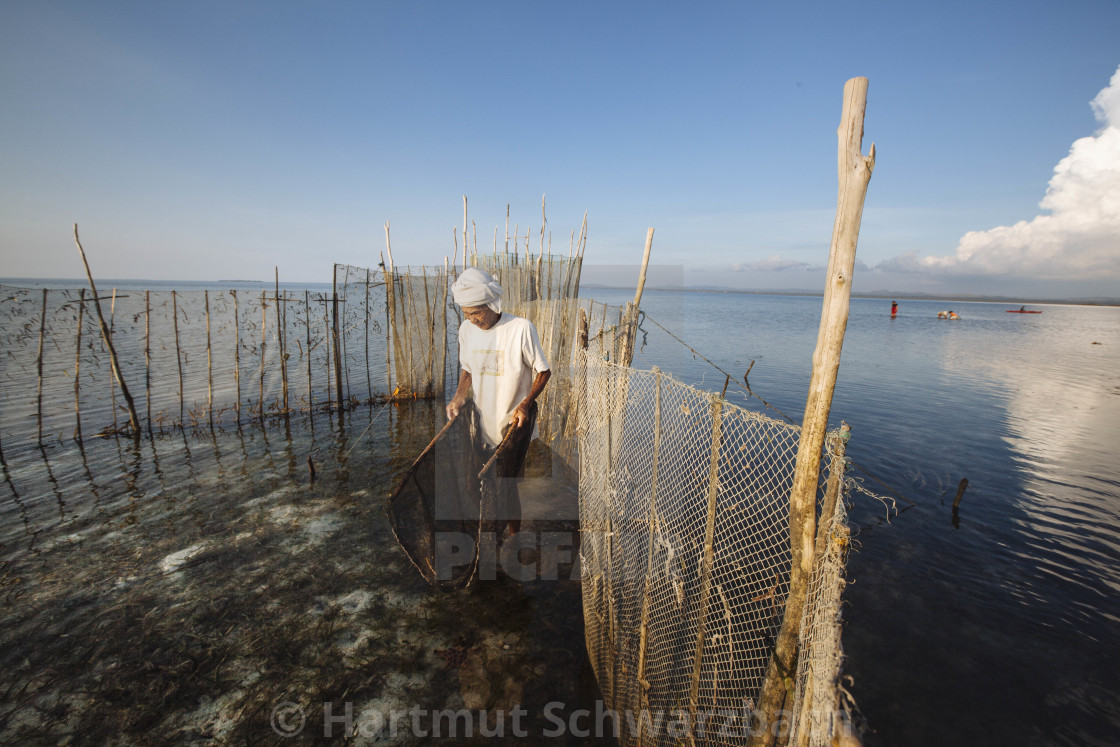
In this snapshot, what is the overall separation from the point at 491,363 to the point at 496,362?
5 cm

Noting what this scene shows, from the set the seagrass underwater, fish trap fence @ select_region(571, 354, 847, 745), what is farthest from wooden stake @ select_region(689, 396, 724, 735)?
the seagrass underwater

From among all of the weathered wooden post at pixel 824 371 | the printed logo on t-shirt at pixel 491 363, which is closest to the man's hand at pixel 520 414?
the printed logo on t-shirt at pixel 491 363

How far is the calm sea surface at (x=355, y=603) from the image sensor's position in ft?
8.73

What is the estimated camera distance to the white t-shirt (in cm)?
322

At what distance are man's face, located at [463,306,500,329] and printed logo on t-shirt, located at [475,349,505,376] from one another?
0.20 meters

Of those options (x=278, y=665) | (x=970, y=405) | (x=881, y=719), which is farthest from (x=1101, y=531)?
(x=278, y=665)

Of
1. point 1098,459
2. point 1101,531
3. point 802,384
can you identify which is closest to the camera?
point 1101,531

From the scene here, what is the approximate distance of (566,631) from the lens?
3.17 meters

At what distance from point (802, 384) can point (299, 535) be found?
12.3m

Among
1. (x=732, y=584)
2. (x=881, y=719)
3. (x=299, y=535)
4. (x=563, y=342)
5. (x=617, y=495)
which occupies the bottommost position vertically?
(x=881, y=719)

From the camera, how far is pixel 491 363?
3.33m

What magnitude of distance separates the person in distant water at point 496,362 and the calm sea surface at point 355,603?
121 centimetres

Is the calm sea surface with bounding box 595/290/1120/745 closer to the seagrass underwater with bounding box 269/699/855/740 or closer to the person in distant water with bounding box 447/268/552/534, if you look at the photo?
the seagrass underwater with bounding box 269/699/855/740

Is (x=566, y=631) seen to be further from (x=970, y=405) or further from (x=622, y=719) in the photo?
(x=970, y=405)
